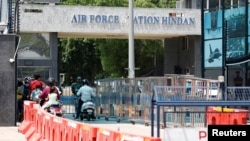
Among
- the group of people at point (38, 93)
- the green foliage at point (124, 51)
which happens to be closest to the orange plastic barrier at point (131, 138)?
the group of people at point (38, 93)

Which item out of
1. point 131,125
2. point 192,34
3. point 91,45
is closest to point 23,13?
point 192,34

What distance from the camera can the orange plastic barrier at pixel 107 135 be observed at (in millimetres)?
9195

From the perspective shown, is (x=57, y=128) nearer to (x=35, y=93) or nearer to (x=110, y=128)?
(x=110, y=128)

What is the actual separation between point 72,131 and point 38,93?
10.4 meters

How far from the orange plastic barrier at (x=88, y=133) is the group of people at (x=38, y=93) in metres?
7.87

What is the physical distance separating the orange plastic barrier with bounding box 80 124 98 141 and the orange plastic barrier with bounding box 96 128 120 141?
0.18 metres

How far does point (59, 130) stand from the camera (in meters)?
13.5

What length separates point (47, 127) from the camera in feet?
49.8

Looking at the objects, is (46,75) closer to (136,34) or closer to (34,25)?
(34,25)

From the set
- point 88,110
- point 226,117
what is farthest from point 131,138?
point 88,110

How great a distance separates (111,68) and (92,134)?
47.3 meters

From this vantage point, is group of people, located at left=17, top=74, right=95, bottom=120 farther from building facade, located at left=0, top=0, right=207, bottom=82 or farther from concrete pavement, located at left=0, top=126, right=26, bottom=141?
building facade, located at left=0, top=0, right=207, bottom=82

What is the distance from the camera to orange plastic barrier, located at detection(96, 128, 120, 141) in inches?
362

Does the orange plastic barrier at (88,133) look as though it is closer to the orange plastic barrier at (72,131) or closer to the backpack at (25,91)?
the orange plastic barrier at (72,131)
